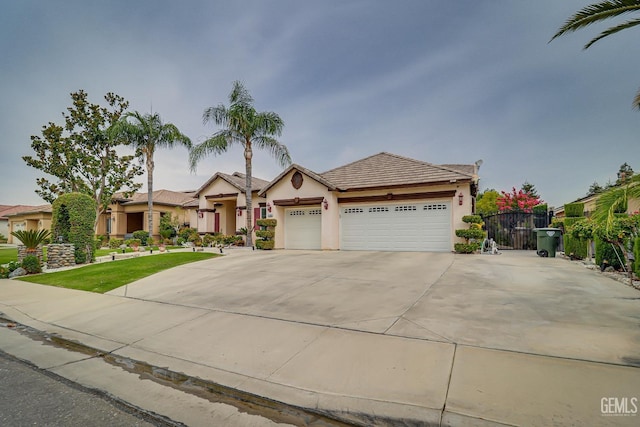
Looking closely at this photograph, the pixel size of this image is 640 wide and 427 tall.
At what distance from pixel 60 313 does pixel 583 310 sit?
1081cm

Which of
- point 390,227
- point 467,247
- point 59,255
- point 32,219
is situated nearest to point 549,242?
point 467,247

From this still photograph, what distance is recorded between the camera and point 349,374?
11.5 feet

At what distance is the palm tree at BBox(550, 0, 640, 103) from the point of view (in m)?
5.25

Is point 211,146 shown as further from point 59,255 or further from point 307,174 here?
point 59,255

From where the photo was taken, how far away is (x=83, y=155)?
2600 centimetres

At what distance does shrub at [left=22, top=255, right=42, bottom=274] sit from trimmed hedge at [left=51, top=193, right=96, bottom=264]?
167cm

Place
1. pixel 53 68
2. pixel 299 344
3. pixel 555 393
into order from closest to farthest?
pixel 555 393 < pixel 299 344 < pixel 53 68

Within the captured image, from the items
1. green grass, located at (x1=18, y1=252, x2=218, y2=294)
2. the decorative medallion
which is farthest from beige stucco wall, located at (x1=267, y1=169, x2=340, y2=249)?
green grass, located at (x1=18, y1=252, x2=218, y2=294)

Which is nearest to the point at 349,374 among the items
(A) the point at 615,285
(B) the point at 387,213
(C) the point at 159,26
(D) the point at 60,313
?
(D) the point at 60,313

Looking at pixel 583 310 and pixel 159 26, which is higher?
Answer: pixel 159 26

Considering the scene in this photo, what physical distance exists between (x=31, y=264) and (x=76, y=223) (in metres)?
2.53

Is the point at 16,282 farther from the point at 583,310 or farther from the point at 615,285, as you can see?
the point at 615,285

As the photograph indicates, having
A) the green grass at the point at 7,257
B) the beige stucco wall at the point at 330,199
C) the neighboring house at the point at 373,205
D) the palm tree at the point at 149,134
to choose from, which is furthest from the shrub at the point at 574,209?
the green grass at the point at 7,257

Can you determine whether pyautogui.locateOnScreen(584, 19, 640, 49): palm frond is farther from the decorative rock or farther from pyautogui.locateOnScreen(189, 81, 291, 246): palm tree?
the decorative rock
